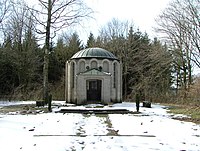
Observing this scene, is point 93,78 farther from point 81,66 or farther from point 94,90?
point 94,90

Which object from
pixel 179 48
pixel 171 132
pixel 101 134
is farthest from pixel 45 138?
pixel 179 48

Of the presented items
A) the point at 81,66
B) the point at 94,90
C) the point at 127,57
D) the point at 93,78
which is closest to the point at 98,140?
the point at 93,78

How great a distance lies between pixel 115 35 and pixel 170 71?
12216 millimetres

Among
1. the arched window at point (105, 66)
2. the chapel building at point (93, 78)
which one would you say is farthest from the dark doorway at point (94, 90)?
the arched window at point (105, 66)

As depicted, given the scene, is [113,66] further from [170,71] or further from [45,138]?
[45,138]

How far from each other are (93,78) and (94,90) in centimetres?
324

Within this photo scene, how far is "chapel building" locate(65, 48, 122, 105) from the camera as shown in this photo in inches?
1005

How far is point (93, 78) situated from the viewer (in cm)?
2539

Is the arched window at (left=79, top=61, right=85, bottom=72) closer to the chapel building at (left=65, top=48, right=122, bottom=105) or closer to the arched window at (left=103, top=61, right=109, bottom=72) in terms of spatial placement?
the chapel building at (left=65, top=48, right=122, bottom=105)

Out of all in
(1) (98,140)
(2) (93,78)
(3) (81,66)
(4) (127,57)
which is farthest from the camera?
(4) (127,57)

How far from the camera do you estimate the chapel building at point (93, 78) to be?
25516 millimetres

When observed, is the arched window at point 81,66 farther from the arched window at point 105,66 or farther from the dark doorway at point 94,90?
the arched window at point 105,66

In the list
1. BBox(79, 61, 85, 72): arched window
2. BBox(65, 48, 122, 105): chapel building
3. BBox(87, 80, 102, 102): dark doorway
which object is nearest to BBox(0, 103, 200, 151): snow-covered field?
BBox(65, 48, 122, 105): chapel building

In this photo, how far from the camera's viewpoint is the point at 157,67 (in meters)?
35.7
